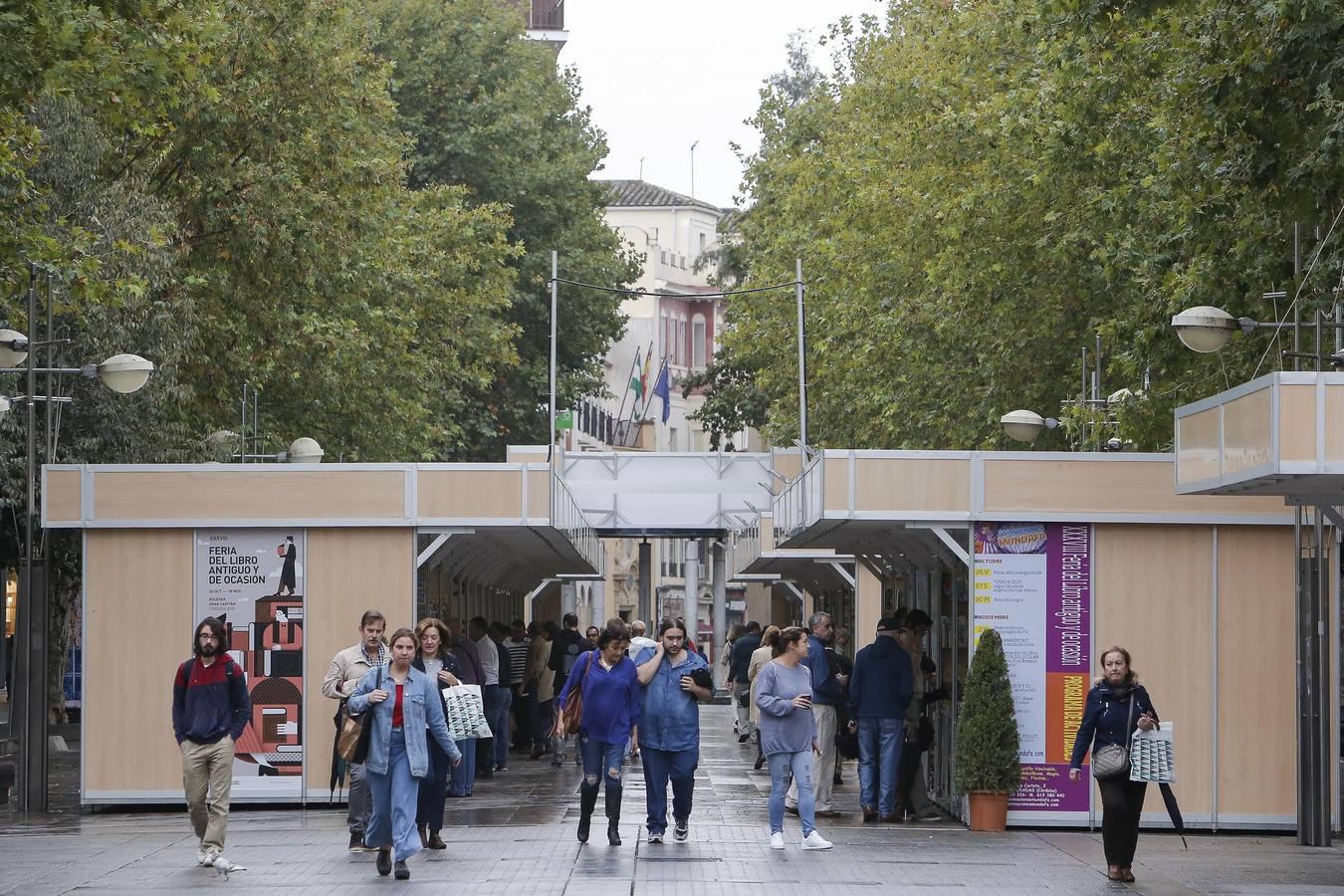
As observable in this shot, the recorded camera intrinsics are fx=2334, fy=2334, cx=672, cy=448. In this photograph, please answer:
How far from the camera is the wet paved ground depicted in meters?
14.5

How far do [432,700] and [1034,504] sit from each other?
20.2ft

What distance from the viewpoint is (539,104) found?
54344mm

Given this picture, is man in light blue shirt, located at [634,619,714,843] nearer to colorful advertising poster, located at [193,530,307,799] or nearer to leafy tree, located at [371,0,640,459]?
colorful advertising poster, located at [193,530,307,799]

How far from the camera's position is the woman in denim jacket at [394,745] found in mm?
14688

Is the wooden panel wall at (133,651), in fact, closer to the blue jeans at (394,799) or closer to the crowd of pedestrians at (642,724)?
the crowd of pedestrians at (642,724)

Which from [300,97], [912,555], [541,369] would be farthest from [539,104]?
[912,555]

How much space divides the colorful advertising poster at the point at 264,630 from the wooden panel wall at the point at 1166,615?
688 centimetres

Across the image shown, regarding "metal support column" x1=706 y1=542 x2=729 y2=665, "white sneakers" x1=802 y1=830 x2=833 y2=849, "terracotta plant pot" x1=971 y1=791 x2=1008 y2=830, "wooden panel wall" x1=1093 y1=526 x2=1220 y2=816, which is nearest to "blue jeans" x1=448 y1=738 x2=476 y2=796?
"terracotta plant pot" x1=971 y1=791 x2=1008 y2=830

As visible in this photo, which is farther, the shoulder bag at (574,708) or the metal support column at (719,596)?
the metal support column at (719,596)

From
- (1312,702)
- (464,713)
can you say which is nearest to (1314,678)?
(1312,702)

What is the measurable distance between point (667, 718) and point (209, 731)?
131 inches

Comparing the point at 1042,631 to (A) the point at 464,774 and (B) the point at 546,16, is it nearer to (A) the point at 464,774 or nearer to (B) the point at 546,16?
(A) the point at 464,774

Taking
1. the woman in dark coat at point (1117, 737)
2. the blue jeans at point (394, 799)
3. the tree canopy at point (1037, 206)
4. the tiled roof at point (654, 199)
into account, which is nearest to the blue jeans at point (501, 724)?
the tree canopy at point (1037, 206)

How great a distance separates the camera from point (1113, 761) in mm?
15055
